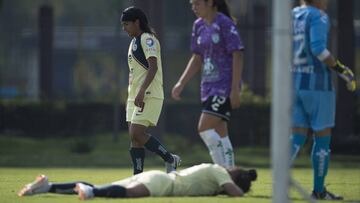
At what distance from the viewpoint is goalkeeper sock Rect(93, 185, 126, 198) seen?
32.7 feet

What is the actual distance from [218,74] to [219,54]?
0.21 meters

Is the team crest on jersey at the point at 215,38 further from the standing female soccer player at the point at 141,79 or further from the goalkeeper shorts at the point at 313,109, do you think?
the standing female soccer player at the point at 141,79

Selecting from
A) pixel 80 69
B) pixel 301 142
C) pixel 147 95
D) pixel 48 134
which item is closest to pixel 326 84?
pixel 301 142

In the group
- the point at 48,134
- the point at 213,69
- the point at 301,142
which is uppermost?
the point at 213,69

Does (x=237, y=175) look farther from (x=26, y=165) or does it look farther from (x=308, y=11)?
(x=26, y=165)

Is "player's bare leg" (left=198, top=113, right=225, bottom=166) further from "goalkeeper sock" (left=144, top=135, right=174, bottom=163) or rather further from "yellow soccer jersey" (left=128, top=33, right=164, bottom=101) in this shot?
"goalkeeper sock" (left=144, top=135, right=174, bottom=163)

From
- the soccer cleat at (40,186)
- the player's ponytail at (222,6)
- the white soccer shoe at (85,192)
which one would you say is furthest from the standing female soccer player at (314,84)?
the soccer cleat at (40,186)

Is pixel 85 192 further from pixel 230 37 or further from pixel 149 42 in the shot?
pixel 149 42

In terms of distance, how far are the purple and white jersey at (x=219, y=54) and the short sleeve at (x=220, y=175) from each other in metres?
1.08

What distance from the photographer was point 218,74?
1114 cm

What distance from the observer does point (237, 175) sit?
1043 cm

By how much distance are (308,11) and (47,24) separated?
64.3 ft

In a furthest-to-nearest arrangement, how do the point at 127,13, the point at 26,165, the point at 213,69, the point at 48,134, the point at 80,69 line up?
1. the point at 80,69
2. the point at 48,134
3. the point at 26,165
4. the point at 127,13
5. the point at 213,69

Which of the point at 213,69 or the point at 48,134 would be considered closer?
the point at 213,69
